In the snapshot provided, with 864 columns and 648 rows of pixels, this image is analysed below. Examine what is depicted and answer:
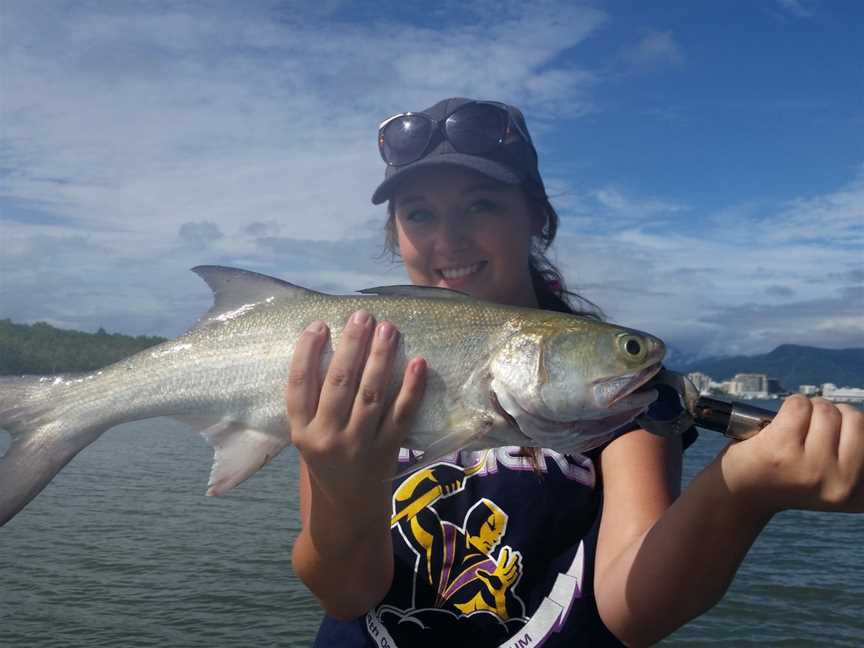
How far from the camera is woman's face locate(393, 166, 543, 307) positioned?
4.38 m

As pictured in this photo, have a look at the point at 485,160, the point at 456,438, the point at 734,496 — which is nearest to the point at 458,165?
the point at 485,160

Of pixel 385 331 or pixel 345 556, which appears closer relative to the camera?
pixel 385 331

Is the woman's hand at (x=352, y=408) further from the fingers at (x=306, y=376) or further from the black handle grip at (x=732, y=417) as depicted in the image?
the black handle grip at (x=732, y=417)

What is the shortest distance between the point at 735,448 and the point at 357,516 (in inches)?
63.9

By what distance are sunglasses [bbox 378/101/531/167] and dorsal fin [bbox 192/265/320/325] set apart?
4.79 ft

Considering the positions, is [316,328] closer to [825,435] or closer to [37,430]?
[37,430]

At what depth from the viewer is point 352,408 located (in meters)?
3.20

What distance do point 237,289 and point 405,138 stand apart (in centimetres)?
177

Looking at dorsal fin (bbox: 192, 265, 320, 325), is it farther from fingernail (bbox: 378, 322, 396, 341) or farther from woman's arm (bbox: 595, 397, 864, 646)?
woman's arm (bbox: 595, 397, 864, 646)

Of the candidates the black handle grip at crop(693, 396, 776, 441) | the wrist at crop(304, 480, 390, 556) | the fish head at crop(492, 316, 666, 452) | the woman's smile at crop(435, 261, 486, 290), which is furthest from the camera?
the woman's smile at crop(435, 261, 486, 290)

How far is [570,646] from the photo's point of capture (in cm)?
348

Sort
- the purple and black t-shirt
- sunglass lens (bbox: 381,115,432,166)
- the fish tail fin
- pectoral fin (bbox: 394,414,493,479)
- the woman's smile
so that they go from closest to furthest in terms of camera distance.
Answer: pectoral fin (bbox: 394,414,493,479), the fish tail fin, the purple and black t-shirt, the woman's smile, sunglass lens (bbox: 381,115,432,166)

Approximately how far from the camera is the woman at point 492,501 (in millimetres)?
2647

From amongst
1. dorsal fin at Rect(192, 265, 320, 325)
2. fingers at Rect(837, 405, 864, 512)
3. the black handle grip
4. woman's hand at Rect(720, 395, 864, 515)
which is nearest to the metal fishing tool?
the black handle grip
